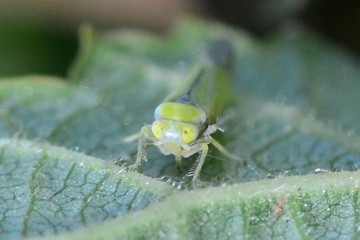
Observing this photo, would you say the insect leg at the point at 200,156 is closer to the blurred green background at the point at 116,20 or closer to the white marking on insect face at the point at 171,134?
the white marking on insect face at the point at 171,134

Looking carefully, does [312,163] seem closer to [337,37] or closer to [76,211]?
[76,211]

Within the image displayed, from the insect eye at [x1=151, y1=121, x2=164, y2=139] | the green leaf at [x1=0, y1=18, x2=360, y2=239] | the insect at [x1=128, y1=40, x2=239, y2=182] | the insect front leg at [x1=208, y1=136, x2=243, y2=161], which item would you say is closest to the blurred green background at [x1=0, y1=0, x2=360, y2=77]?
the green leaf at [x1=0, y1=18, x2=360, y2=239]

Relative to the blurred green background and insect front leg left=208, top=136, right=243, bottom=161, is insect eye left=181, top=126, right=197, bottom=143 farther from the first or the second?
the blurred green background

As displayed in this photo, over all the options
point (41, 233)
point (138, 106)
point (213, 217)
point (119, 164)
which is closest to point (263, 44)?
point (138, 106)

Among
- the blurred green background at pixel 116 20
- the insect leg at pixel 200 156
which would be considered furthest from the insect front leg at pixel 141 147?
the blurred green background at pixel 116 20

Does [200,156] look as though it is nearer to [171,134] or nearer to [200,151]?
[200,151]

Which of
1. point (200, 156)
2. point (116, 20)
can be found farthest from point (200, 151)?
point (116, 20)

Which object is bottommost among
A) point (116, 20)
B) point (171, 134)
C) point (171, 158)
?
point (171, 158)
